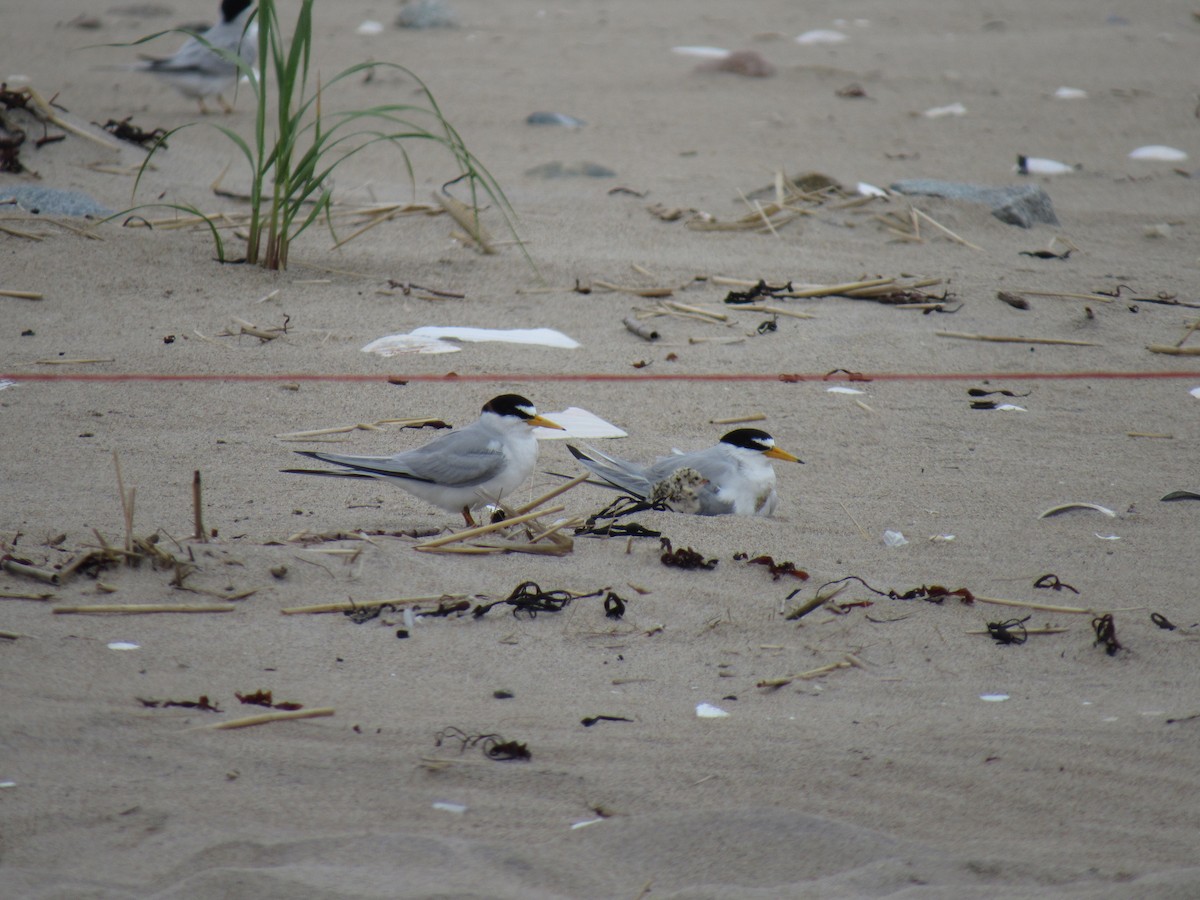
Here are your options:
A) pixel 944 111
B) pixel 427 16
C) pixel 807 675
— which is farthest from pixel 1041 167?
pixel 807 675

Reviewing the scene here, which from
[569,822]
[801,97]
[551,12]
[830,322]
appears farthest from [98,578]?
[551,12]

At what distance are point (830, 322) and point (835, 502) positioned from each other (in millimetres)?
1866

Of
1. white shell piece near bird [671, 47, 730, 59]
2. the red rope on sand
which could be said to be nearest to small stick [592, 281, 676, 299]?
the red rope on sand

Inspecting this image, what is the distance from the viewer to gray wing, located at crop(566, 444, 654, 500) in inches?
159

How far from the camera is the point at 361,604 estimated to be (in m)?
3.05

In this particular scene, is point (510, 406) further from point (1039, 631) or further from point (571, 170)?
point (571, 170)

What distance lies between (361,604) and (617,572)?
71 centimetres

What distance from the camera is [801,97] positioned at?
1066cm

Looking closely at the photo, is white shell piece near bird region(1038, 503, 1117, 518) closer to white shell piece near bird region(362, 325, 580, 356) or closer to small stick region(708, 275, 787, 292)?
white shell piece near bird region(362, 325, 580, 356)

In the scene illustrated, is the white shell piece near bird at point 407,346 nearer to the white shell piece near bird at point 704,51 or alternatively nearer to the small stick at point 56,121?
the small stick at point 56,121

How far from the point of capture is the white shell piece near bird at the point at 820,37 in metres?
12.9

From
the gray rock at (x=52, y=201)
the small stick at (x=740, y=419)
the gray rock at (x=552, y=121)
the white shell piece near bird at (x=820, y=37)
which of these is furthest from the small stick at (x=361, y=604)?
the white shell piece near bird at (x=820, y=37)

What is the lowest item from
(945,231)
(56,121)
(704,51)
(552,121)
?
(945,231)

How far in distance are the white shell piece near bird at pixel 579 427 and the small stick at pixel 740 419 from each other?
383mm
